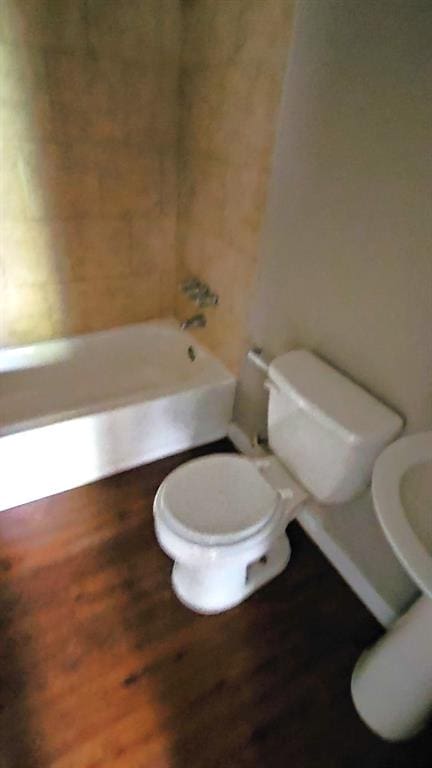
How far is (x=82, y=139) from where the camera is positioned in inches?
71.8

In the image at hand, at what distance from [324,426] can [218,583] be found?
1.94ft

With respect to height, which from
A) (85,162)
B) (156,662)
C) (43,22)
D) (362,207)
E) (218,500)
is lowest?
(156,662)

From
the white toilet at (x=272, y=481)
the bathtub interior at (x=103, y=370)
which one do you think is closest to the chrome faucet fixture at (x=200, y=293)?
the bathtub interior at (x=103, y=370)

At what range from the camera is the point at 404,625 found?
3.83 ft

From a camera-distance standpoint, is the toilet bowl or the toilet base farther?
the toilet base

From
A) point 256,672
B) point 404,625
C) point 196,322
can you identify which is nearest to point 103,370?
point 196,322

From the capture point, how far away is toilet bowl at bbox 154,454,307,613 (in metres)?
1.26

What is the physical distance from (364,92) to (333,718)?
160 cm

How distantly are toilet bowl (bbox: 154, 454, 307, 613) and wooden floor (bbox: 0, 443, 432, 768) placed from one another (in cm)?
7

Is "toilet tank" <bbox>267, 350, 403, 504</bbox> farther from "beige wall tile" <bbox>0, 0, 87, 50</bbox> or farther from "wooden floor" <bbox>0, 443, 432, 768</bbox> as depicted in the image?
"beige wall tile" <bbox>0, 0, 87, 50</bbox>

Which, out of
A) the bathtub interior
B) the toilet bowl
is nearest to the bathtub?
the bathtub interior

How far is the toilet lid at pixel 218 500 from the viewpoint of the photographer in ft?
4.17

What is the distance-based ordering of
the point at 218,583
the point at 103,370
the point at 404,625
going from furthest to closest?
1. the point at 103,370
2. the point at 218,583
3. the point at 404,625

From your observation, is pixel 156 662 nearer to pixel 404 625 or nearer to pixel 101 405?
pixel 404 625
